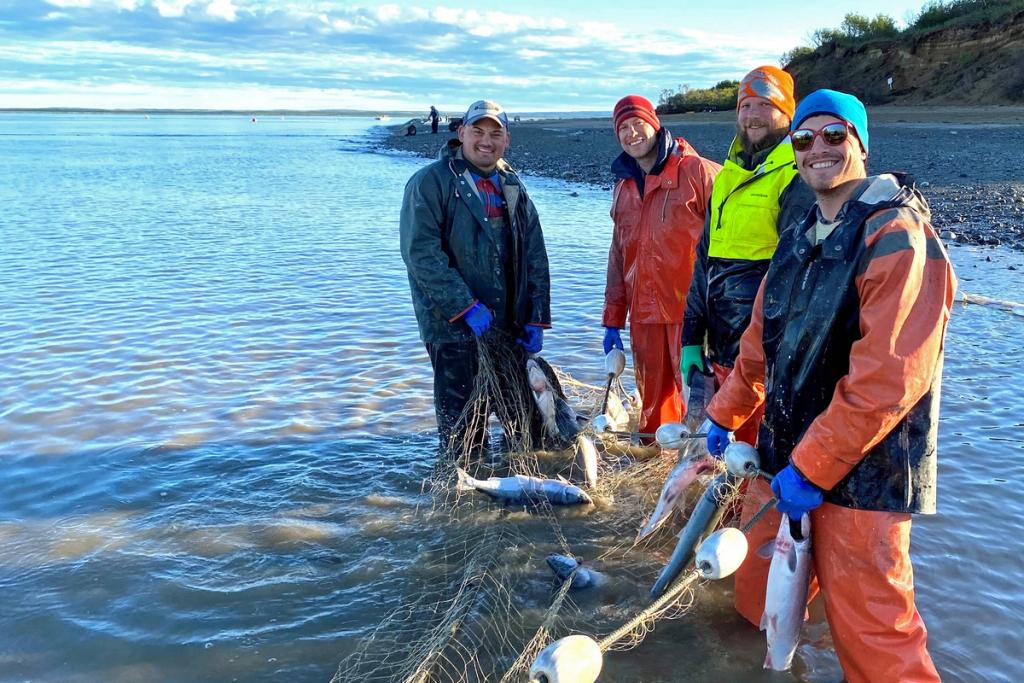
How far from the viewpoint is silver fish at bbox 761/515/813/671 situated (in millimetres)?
3320

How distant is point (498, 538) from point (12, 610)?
2.64m

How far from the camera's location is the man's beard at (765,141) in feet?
14.2

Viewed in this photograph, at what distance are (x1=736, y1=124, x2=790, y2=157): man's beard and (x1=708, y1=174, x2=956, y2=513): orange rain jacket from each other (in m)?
1.13

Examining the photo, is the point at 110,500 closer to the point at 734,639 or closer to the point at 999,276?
the point at 734,639

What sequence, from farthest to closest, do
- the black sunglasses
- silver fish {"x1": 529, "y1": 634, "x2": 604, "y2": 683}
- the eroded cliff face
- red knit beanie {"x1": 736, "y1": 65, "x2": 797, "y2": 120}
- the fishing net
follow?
the eroded cliff face → red knit beanie {"x1": 736, "y1": 65, "x2": 797, "y2": 120} → the fishing net → the black sunglasses → silver fish {"x1": 529, "y1": 634, "x2": 604, "y2": 683}

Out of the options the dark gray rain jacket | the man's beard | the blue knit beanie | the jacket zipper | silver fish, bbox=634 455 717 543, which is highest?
the blue knit beanie

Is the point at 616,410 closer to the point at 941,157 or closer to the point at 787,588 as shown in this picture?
the point at 787,588

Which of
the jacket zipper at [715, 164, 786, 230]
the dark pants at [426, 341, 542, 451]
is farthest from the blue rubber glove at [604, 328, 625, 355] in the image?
the jacket zipper at [715, 164, 786, 230]

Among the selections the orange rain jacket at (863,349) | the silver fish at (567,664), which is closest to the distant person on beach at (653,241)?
the orange rain jacket at (863,349)

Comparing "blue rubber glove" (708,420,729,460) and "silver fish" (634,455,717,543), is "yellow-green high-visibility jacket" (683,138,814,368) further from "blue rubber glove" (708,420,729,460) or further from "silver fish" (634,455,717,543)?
"blue rubber glove" (708,420,729,460)

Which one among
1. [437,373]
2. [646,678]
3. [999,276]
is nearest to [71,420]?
[437,373]

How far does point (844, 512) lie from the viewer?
313 cm

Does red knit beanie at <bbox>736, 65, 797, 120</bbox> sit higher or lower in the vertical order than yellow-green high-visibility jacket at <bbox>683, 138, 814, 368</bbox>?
higher

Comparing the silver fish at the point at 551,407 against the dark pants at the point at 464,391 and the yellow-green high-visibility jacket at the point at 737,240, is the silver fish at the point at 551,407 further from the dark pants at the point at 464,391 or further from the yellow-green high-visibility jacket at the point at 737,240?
the yellow-green high-visibility jacket at the point at 737,240
